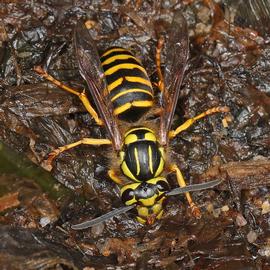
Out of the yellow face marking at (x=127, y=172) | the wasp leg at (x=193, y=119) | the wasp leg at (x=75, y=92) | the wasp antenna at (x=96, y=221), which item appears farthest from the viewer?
the wasp leg at (x=193, y=119)

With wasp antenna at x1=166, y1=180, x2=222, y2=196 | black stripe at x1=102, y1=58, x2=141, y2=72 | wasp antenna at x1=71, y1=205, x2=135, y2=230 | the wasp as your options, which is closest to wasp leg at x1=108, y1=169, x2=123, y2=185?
the wasp

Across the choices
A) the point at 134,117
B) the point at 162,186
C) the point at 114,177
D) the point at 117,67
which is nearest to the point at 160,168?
the point at 162,186

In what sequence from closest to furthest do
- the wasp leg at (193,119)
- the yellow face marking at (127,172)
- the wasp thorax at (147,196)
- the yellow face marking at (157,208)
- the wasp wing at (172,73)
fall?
1. the wasp thorax at (147,196)
2. the yellow face marking at (157,208)
3. the yellow face marking at (127,172)
4. the wasp wing at (172,73)
5. the wasp leg at (193,119)

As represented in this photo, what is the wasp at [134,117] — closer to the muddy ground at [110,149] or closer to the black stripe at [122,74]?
the black stripe at [122,74]

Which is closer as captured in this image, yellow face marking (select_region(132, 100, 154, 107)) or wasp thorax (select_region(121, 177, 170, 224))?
wasp thorax (select_region(121, 177, 170, 224))

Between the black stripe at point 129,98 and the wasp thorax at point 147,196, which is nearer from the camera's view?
the wasp thorax at point 147,196

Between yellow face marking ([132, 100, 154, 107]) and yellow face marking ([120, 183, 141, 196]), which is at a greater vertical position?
yellow face marking ([132, 100, 154, 107])

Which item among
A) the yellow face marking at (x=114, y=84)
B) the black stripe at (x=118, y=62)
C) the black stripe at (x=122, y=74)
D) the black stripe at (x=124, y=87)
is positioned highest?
the black stripe at (x=118, y=62)

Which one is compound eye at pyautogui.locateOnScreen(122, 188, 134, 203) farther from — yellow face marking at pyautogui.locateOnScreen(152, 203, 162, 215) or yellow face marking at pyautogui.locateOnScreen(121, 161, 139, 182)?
yellow face marking at pyautogui.locateOnScreen(152, 203, 162, 215)

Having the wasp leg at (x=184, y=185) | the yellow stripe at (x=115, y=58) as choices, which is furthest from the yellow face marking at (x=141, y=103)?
the wasp leg at (x=184, y=185)
